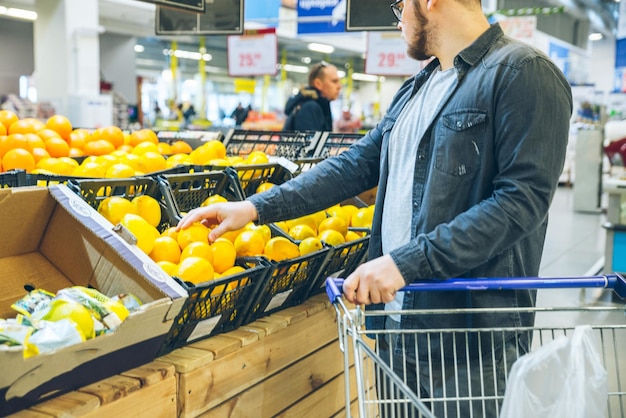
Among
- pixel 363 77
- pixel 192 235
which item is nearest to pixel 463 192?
pixel 192 235

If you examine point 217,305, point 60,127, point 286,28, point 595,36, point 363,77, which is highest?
point 595,36

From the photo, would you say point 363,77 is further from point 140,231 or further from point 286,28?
point 140,231

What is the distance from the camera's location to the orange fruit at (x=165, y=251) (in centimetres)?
200

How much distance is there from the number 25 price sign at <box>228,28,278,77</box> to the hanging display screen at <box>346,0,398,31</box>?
5292 mm

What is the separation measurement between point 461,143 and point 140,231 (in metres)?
0.97

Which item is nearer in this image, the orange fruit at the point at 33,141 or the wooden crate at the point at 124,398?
the wooden crate at the point at 124,398

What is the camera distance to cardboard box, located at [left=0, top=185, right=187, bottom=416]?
138 centimetres

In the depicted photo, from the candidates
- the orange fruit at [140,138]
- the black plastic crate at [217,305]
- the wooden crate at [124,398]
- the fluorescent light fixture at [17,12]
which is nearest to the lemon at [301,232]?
the black plastic crate at [217,305]

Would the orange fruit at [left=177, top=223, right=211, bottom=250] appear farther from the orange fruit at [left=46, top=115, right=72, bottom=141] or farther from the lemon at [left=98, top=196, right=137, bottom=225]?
the orange fruit at [left=46, top=115, right=72, bottom=141]

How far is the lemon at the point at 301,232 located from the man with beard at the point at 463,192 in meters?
0.59

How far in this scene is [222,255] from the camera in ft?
6.63

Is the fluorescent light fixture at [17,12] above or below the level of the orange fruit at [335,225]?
above

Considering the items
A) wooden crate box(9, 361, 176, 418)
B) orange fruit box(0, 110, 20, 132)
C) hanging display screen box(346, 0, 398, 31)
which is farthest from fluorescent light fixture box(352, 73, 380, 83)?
wooden crate box(9, 361, 176, 418)

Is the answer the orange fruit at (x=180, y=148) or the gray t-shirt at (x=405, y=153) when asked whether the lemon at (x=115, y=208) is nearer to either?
the gray t-shirt at (x=405, y=153)
